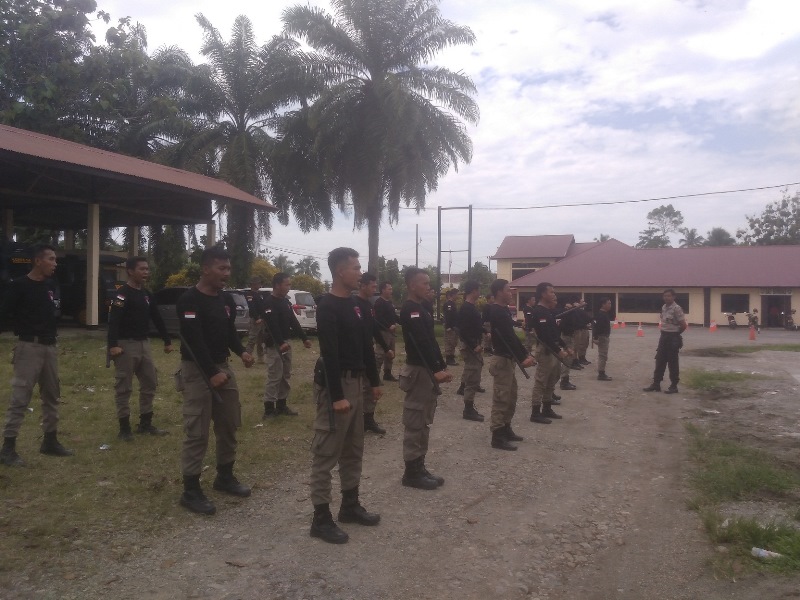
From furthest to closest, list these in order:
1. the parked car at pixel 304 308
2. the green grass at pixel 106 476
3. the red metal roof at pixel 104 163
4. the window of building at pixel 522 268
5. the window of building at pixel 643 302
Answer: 1. the window of building at pixel 522 268
2. the window of building at pixel 643 302
3. the parked car at pixel 304 308
4. the red metal roof at pixel 104 163
5. the green grass at pixel 106 476

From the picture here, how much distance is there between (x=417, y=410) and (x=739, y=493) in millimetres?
2850

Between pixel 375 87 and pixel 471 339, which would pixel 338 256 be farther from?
pixel 375 87

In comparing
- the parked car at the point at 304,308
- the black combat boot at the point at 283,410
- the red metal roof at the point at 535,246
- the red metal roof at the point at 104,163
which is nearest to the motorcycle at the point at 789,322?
the red metal roof at the point at 535,246

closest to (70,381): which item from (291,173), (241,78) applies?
(291,173)

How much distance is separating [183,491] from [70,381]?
6178mm

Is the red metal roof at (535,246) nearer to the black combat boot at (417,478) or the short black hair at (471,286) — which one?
the short black hair at (471,286)

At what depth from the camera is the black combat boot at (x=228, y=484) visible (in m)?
5.43

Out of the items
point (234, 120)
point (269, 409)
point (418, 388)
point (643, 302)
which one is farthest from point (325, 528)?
point (643, 302)

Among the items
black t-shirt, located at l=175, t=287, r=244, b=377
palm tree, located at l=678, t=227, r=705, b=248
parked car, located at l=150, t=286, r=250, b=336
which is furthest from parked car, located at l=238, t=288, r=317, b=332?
palm tree, located at l=678, t=227, r=705, b=248

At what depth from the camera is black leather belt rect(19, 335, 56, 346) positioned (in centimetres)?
596

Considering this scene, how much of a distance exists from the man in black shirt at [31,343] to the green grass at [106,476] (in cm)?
38

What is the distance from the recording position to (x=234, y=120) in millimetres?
26438

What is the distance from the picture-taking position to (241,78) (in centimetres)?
2577

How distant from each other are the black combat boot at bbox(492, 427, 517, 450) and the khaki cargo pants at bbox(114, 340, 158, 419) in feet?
12.4
